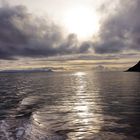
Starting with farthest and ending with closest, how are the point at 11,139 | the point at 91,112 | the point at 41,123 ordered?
the point at 91,112
the point at 41,123
the point at 11,139

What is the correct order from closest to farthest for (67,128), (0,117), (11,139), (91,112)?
(11,139) → (67,128) → (0,117) → (91,112)

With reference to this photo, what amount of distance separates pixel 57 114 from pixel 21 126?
7.66 m

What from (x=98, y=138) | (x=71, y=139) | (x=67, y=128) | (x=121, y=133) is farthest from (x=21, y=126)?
(x=121, y=133)

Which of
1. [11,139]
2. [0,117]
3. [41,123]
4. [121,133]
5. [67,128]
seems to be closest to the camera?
[11,139]

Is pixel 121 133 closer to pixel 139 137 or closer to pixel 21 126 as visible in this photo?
pixel 139 137

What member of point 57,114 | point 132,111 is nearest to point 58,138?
point 57,114

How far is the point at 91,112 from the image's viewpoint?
32219mm

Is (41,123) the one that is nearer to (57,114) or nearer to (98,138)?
(57,114)

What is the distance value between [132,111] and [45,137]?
15117 mm

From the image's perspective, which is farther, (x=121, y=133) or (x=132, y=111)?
(x=132, y=111)

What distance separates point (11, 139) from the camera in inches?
769

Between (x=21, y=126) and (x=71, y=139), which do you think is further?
(x=21, y=126)

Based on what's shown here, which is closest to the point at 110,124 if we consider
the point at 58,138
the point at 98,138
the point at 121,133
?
the point at 121,133

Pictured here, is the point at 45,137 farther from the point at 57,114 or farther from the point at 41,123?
the point at 57,114
